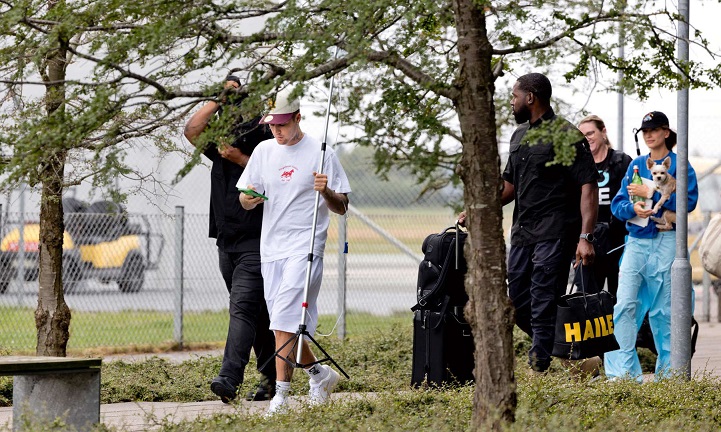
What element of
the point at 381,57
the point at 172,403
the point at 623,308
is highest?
the point at 381,57

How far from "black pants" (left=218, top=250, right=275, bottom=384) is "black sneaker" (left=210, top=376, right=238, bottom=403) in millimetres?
45

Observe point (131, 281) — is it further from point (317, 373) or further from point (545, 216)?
point (545, 216)

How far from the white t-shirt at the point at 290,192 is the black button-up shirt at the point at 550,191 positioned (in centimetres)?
129

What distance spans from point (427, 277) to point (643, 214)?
1.61 meters

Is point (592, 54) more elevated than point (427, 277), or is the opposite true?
point (592, 54)

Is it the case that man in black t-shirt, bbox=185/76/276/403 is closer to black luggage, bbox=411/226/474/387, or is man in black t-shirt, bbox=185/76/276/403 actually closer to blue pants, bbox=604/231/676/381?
black luggage, bbox=411/226/474/387

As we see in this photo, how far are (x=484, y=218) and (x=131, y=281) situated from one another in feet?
24.6

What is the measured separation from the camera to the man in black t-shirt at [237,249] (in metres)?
7.35

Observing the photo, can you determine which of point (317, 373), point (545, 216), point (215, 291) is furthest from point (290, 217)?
point (215, 291)

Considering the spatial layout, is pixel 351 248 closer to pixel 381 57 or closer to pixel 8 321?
pixel 8 321

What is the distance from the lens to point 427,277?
764 centimetres

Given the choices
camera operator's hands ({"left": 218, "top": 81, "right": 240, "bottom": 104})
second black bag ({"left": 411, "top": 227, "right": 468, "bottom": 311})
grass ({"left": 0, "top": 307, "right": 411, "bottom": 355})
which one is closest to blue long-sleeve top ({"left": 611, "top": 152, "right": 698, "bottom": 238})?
second black bag ({"left": 411, "top": 227, "right": 468, "bottom": 311})

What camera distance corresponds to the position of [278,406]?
648 cm

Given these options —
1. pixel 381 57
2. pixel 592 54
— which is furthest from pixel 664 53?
pixel 381 57
